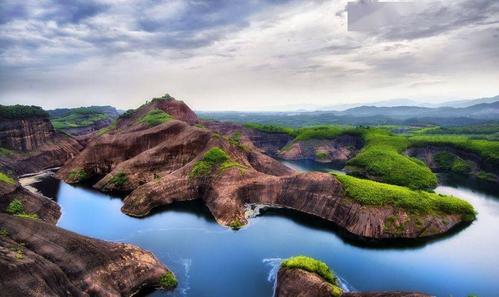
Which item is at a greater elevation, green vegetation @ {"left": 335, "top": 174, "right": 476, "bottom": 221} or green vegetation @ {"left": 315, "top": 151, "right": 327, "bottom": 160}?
green vegetation @ {"left": 335, "top": 174, "right": 476, "bottom": 221}

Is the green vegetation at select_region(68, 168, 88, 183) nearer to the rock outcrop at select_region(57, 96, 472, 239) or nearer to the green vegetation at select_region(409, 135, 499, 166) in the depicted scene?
the rock outcrop at select_region(57, 96, 472, 239)

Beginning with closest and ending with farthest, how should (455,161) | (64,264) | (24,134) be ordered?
1. (64,264)
2. (24,134)
3. (455,161)

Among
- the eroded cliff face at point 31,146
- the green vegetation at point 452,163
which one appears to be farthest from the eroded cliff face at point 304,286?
the green vegetation at point 452,163

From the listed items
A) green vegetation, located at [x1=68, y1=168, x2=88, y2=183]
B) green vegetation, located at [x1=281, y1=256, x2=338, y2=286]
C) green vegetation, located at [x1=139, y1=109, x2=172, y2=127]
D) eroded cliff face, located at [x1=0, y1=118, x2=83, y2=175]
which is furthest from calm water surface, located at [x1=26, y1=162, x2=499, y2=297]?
green vegetation, located at [x1=139, y1=109, x2=172, y2=127]

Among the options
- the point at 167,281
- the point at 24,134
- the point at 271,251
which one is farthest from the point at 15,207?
the point at 24,134

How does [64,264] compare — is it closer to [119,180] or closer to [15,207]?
[15,207]

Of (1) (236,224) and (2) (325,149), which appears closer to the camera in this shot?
(1) (236,224)

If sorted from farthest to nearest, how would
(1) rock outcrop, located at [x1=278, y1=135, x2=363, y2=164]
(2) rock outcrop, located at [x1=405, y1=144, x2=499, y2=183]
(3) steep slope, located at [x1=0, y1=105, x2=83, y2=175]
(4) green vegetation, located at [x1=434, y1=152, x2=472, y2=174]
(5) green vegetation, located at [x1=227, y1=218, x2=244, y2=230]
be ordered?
1. (1) rock outcrop, located at [x1=278, y1=135, x2=363, y2=164]
2. (4) green vegetation, located at [x1=434, y1=152, x2=472, y2=174]
3. (2) rock outcrop, located at [x1=405, y1=144, x2=499, y2=183]
4. (3) steep slope, located at [x1=0, y1=105, x2=83, y2=175]
5. (5) green vegetation, located at [x1=227, y1=218, x2=244, y2=230]
